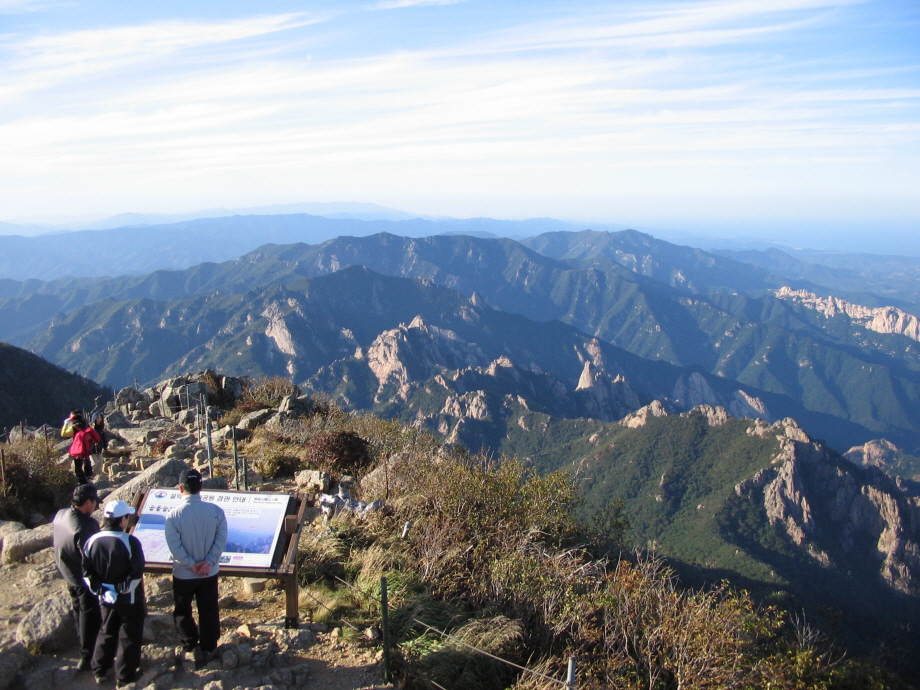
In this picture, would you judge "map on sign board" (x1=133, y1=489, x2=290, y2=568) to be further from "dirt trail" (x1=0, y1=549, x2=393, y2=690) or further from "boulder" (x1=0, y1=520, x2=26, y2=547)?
"boulder" (x1=0, y1=520, x2=26, y2=547)

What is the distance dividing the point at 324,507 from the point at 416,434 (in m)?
6.66

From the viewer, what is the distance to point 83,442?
1090 centimetres

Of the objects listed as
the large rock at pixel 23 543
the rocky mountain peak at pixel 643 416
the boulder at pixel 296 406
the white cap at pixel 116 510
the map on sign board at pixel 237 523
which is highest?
the white cap at pixel 116 510

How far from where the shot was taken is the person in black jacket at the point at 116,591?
18.7 feet

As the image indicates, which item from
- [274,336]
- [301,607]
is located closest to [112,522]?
[301,607]

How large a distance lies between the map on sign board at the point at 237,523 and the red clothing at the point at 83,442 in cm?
486

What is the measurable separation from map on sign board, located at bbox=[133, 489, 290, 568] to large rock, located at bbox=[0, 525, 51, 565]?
2545mm

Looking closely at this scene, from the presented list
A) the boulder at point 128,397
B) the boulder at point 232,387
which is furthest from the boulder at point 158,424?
the boulder at point 128,397

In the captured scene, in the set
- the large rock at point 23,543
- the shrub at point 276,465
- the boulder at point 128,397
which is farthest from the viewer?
the boulder at point 128,397

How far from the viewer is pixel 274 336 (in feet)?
655

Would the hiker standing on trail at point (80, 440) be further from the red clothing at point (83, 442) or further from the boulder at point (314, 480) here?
→ the boulder at point (314, 480)

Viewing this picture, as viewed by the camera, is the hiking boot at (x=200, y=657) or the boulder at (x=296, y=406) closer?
the hiking boot at (x=200, y=657)

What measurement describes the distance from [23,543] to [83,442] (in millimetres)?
3041

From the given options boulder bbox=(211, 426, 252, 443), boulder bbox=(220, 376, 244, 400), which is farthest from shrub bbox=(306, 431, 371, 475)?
boulder bbox=(220, 376, 244, 400)
